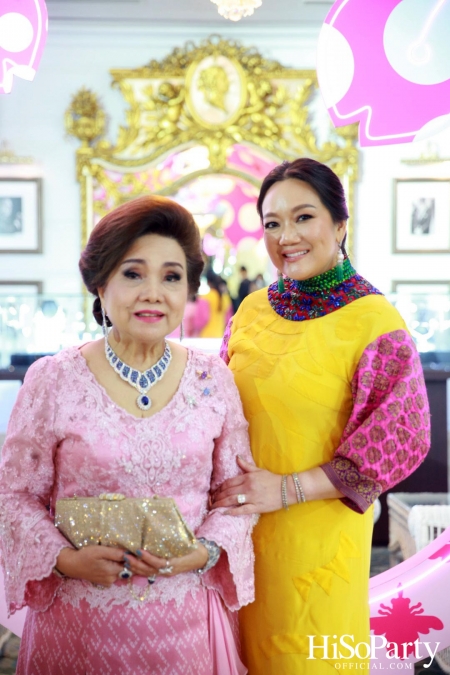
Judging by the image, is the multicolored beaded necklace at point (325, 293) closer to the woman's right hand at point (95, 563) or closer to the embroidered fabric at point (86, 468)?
the embroidered fabric at point (86, 468)

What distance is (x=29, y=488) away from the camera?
1381 millimetres

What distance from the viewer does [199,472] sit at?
141 centimetres

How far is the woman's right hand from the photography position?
1.28 metres

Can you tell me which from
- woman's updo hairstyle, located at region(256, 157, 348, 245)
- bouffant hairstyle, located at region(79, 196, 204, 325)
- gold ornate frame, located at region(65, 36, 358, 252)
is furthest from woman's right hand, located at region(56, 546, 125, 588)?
gold ornate frame, located at region(65, 36, 358, 252)

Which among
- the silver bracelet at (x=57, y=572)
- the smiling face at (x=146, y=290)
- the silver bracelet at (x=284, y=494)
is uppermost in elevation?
the smiling face at (x=146, y=290)

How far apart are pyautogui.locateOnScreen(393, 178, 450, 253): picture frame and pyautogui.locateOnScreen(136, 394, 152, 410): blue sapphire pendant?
15.5ft

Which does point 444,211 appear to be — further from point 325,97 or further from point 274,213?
point 274,213

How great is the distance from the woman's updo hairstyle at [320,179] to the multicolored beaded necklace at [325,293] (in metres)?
0.13

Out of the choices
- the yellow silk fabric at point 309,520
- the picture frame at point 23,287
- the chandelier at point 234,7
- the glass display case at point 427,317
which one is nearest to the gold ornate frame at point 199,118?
the picture frame at point 23,287

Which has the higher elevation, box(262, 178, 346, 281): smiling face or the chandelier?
the chandelier

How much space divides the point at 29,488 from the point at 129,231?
0.54 metres

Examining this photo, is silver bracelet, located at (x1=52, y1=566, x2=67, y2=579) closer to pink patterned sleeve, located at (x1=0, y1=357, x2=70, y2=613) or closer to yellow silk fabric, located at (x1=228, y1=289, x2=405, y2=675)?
pink patterned sleeve, located at (x1=0, y1=357, x2=70, y2=613)

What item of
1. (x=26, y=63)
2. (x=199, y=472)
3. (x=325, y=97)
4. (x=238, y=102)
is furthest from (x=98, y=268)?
(x=238, y=102)

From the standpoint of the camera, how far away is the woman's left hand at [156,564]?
1276 millimetres
